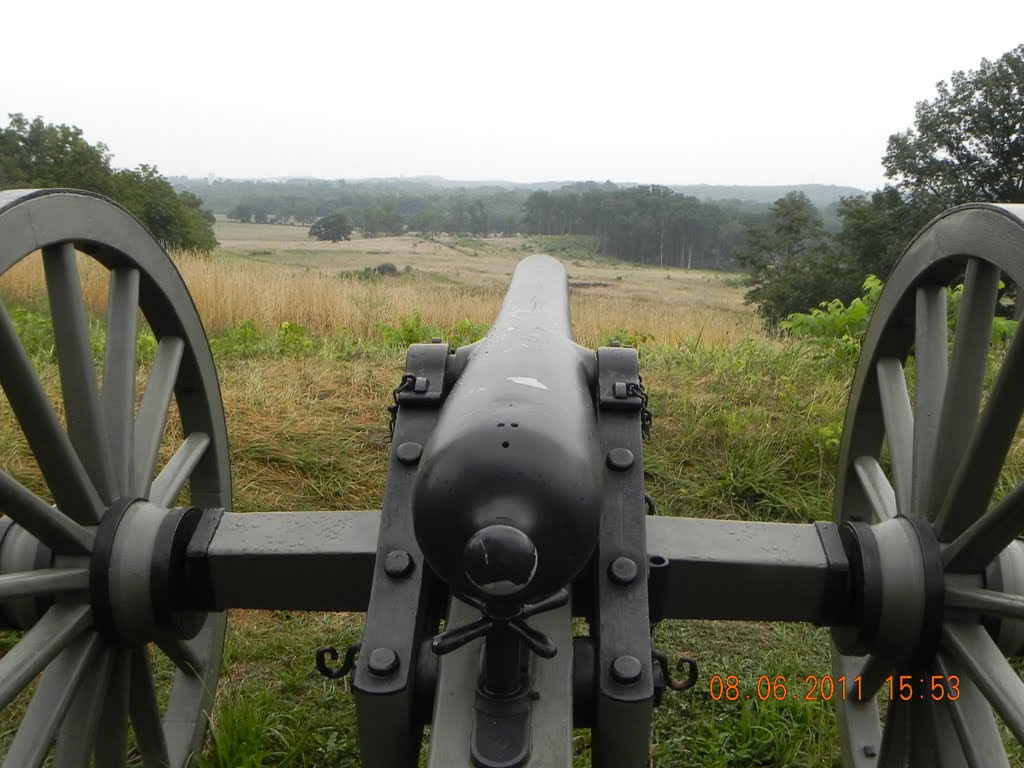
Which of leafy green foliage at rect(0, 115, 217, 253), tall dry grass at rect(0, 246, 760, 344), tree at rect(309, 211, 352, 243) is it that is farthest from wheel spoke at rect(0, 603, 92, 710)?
tree at rect(309, 211, 352, 243)

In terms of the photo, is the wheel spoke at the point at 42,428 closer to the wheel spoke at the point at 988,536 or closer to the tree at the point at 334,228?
the wheel spoke at the point at 988,536

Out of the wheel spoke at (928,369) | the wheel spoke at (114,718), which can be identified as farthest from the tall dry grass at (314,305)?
the wheel spoke at (114,718)

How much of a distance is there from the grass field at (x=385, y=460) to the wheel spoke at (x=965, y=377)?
104 cm

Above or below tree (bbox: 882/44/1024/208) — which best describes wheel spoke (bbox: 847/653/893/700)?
below

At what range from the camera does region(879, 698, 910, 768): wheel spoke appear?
2.12 meters

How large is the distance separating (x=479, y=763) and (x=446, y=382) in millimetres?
922

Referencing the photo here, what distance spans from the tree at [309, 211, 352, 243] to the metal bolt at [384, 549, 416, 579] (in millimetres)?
47874

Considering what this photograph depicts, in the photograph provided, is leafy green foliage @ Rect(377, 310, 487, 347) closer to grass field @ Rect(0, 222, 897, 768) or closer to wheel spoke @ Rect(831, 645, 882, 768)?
grass field @ Rect(0, 222, 897, 768)

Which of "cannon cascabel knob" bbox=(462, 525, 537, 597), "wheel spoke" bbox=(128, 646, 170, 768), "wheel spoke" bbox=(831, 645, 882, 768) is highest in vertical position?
"cannon cascabel knob" bbox=(462, 525, 537, 597)

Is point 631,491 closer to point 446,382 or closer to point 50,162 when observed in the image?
point 446,382

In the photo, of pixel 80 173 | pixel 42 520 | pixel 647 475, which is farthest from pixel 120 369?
pixel 80 173

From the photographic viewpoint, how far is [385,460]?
4.45 metres

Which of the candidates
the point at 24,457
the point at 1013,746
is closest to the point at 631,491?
the point at 1013,746

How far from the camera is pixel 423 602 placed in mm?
1763
